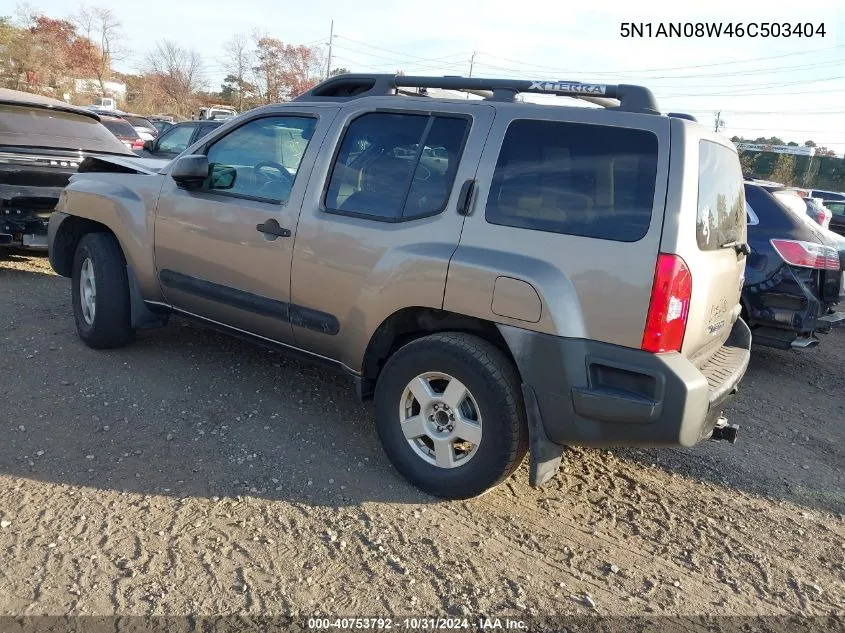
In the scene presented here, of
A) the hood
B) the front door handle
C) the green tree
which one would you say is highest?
the green tree

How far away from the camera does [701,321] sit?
295 cm

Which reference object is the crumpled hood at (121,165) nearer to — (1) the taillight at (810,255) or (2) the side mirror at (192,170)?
(2) the side mirror at (192,170)

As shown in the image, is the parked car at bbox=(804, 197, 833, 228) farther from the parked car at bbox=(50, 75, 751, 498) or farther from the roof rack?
the roof rack

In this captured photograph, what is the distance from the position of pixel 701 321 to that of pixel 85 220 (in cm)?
444

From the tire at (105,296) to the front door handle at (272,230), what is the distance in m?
1.48

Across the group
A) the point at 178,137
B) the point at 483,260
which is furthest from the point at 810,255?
the point at 178,137

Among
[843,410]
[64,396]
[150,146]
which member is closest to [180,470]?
[64,396]

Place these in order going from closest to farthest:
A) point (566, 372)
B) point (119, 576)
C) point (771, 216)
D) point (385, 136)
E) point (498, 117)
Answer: point (119, 576)
point (566, 372)
point (498, 117)
point (385, 136)
point (771, 216)

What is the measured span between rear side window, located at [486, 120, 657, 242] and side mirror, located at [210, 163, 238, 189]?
1.81 meters

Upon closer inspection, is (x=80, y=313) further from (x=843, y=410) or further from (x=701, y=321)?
(x=843, y=410)

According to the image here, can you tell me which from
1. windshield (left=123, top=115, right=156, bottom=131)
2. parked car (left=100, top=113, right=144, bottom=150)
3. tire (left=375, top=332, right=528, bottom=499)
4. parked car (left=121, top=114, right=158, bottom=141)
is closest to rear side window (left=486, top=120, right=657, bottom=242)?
tire (left=375, top=332, right=528, bottom=499)

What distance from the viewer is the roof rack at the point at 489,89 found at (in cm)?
308

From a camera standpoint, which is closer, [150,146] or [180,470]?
[180,470]

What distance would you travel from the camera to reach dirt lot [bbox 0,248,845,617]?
8.63ft
